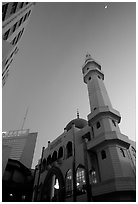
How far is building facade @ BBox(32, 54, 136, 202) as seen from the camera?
14.1m

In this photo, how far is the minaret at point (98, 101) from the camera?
1959cm

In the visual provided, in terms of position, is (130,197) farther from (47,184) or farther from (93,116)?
(47,184)

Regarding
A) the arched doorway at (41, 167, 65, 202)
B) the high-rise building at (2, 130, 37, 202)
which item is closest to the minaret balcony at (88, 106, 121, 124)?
the arched doorway at (41, 167, 65, 202)

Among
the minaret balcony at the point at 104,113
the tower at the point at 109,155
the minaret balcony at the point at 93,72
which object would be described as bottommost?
the tower at the point at 109,155

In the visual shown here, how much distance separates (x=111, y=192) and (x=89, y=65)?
78.9 ft

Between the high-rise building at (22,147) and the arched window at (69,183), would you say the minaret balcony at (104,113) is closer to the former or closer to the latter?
the arched window at (69,183)

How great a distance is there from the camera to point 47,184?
918 inches

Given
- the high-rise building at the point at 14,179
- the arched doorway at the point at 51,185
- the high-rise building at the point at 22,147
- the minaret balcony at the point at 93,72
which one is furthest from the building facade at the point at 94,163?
the high-rise building at the point at 22,147

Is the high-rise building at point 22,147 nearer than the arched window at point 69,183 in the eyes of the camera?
No

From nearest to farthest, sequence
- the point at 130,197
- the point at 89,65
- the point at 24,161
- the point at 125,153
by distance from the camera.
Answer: the point at 130,197, the point at 125,153, the point at 89,65, the point at 24,161

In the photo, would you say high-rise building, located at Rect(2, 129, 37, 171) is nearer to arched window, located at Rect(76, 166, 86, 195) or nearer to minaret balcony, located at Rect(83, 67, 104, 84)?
arched window, located at Rect(76, 166, 86, 195)

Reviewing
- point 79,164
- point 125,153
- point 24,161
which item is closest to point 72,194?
point 79,164

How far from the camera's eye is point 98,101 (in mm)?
23047

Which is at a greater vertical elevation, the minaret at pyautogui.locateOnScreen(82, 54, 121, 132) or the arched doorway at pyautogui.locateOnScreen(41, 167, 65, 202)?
the minaret at pyautogui.locateOnScreen(82, 54, 121, 132)
